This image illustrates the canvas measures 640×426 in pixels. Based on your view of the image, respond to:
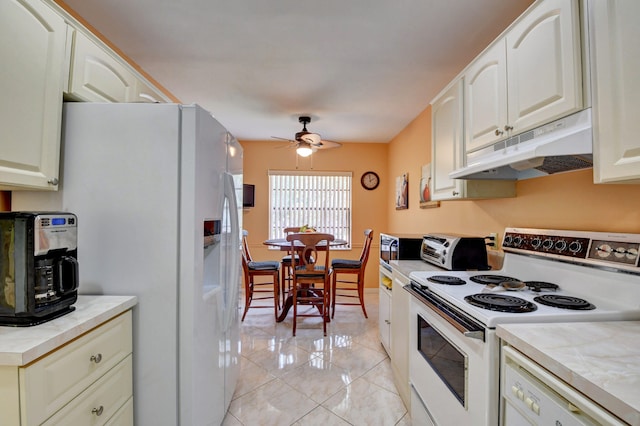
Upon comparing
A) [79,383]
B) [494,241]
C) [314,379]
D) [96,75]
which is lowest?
[314,379]

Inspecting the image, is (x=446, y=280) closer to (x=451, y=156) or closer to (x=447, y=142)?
(x=451, y=156)

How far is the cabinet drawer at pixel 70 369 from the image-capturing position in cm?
80

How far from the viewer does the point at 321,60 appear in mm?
2156

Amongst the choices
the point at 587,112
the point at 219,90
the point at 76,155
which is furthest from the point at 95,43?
the point at 587,112

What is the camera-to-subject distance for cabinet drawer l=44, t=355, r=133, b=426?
92 centimetres

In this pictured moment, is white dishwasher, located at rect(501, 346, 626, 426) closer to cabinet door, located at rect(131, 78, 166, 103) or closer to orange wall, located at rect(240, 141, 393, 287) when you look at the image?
cabinet door, located at rect(131, 78, 166, 103)

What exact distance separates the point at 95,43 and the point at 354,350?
9.38 feet

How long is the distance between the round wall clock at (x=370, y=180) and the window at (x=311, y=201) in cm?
24

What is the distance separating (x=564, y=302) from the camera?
3.59 ft

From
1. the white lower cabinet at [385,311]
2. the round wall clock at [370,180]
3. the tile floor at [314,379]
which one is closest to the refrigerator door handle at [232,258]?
the tile floor at [314,379]

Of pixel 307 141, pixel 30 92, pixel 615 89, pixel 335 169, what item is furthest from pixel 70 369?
pixel 335 169

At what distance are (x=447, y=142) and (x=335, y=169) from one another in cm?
279

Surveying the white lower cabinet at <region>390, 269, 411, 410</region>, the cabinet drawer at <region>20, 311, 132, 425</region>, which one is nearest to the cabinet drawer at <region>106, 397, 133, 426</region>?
the cabinet drawer at <region>20, 311, 132, 425</region>

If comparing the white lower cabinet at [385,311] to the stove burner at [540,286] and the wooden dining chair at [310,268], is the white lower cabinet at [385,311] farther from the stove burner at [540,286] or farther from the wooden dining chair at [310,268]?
the stove burner at [540,286]
